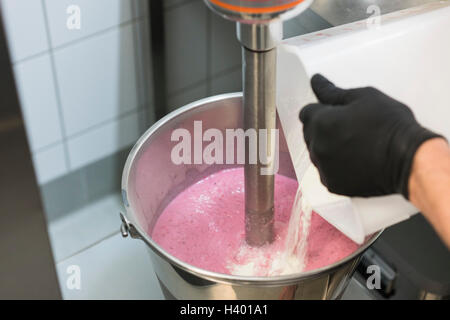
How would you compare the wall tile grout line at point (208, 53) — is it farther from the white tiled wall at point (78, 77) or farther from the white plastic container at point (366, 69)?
the white plastic container at point (366, 69)

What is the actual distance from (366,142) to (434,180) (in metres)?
0.07

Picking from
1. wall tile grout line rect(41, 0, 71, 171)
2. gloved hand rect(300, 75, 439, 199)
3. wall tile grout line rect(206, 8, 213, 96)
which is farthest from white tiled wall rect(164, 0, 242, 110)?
gloved hand rect(300, 75, 439, 199)

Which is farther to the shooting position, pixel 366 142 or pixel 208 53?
pixel 208 53

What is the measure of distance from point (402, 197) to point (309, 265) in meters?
0.26

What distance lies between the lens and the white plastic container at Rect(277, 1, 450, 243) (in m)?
0.68

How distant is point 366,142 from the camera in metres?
0.58

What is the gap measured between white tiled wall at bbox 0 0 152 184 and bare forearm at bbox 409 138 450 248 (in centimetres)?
82

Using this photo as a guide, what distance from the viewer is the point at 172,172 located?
95 cm

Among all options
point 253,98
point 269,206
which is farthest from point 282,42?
point 269,206

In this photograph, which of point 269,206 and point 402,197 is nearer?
point 402,197

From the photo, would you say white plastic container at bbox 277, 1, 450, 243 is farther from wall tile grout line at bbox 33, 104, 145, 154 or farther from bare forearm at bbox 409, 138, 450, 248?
wall tile grout line at bbox 33, 104, 145, 154

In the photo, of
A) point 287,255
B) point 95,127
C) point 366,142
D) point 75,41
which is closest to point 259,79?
point 366,142

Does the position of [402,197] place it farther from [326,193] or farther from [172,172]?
[172,172]

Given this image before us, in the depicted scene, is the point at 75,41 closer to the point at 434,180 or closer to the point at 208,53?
the point at 208,53
